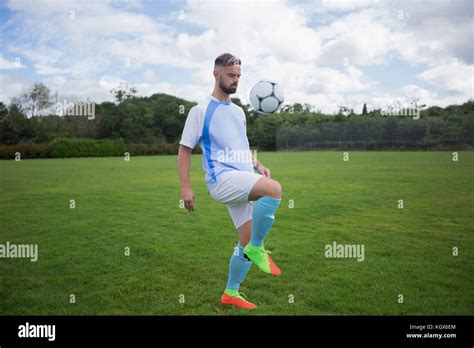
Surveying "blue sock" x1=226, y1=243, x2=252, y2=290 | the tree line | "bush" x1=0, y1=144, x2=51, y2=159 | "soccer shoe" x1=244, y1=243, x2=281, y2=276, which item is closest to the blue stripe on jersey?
"soccer shoe" x1=244, y1=243, x2=281, y2=276

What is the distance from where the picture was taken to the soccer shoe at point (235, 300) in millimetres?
4481

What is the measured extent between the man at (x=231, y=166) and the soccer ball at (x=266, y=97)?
0.86 metres

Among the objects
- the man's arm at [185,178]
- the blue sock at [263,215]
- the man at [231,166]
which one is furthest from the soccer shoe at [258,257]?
the man's arm at [185,178]

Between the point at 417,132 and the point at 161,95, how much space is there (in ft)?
169

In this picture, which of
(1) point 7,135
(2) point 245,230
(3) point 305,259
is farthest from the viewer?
(1) point 7,135

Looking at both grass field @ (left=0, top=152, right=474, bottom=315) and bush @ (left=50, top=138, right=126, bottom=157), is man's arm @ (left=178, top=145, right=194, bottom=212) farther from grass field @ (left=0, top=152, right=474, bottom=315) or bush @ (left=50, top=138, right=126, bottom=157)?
bush @ (left=50, top=138, right=126, bottom=157)

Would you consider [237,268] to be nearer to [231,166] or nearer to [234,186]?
[234,186]

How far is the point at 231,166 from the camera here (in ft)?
14.2

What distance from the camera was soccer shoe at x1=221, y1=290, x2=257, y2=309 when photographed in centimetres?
448

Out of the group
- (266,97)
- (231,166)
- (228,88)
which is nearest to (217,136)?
(231,166)

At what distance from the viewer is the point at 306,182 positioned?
56.6 ft

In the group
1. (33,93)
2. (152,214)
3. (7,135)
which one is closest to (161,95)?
(33,93)

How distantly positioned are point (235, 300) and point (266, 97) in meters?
2.73
